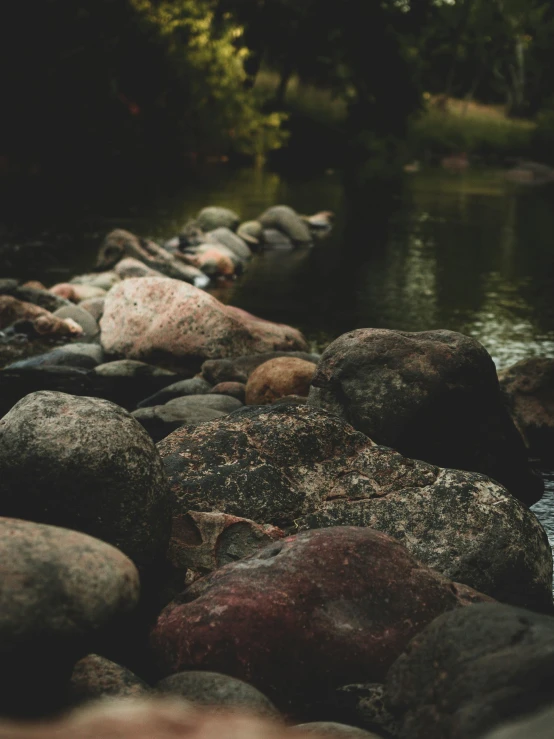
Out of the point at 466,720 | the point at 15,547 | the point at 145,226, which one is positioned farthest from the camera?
the point at 145,226

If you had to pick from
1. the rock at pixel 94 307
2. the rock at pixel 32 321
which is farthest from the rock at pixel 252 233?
the rock at pixel 32 321

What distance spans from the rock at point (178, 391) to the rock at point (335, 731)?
228 inches

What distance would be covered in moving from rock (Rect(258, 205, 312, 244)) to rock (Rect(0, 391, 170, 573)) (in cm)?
1739

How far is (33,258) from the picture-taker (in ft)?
60.3

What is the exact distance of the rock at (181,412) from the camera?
844 cm

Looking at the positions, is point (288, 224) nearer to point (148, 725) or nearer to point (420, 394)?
point (420, 394)

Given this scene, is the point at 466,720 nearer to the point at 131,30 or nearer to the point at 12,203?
the point at 12,203

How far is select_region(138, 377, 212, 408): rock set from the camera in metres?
9.59

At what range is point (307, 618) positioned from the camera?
450cm

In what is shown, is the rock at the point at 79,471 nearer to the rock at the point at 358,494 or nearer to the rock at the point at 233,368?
the rock at the point at 358,494

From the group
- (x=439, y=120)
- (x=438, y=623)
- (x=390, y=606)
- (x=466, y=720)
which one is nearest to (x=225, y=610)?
(x=390, y=606)

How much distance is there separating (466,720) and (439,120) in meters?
53.1

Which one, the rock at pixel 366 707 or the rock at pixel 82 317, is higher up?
the rock at pixel 366 707

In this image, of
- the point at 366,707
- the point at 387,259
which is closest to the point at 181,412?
the point at 366,707
